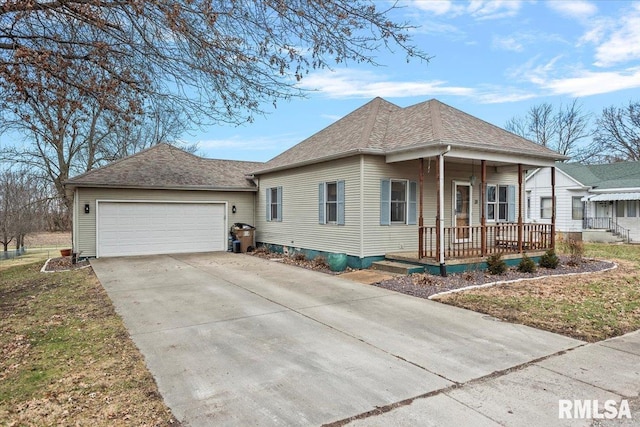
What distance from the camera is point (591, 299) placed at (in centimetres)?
735

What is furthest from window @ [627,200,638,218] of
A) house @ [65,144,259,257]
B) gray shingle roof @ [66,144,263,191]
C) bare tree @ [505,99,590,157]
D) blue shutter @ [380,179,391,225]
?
gray shingle roof @ [66,144,263,191]

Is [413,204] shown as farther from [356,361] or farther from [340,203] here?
[356,361]

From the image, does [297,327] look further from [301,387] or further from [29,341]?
[29,341]

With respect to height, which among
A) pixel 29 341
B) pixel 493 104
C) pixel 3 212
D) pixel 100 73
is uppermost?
pixel 493 104

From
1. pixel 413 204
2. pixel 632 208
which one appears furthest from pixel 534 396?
pixel 632 208

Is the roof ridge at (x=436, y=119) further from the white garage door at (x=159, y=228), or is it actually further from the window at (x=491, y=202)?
the white garage door at (x=159, y=228)

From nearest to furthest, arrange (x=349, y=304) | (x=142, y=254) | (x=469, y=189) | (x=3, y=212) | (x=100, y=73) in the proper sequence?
(x=100, y=73), (x=349, y=304), (x=469, y=189), (x=142, y=254), (x=3, y=212)

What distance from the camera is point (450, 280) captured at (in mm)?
8953

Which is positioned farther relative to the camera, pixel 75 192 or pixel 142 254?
pixel 142 254

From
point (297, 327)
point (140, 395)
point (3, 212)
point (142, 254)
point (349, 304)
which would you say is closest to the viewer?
point (140, 395)

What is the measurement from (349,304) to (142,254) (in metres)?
10.3

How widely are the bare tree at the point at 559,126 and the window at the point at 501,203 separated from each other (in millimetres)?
26655

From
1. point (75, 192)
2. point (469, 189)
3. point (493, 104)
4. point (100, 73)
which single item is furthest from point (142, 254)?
point (493, 104)

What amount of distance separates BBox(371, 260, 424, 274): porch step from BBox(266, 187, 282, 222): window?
5415 millimetres
